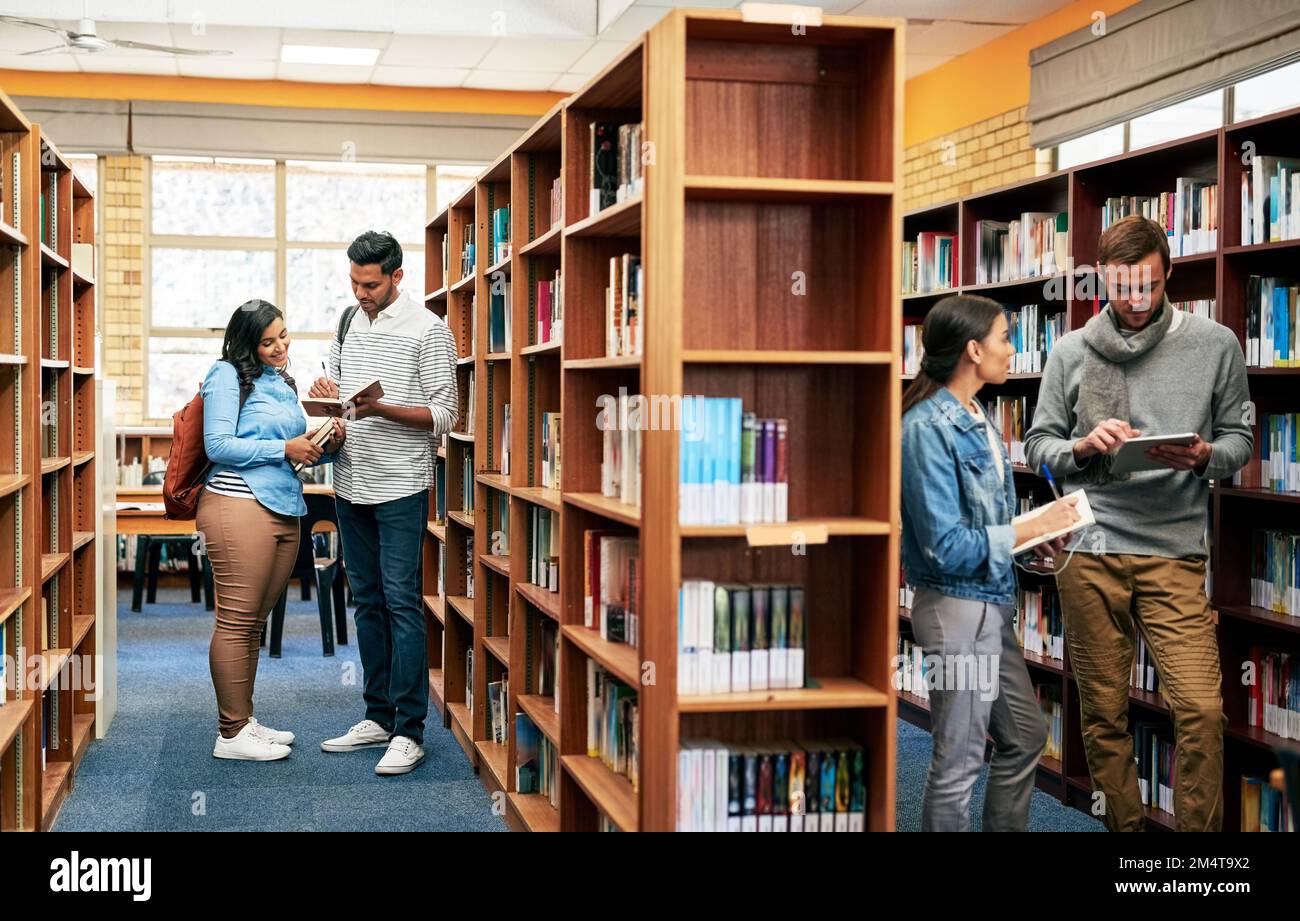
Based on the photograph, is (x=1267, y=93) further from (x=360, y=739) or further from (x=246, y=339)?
(x=360, y=739)

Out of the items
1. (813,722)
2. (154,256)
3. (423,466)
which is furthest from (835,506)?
(154,256)

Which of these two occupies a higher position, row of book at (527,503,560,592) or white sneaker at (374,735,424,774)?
row of book at (527,503,560,592)

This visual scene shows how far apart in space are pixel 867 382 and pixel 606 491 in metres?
0.80

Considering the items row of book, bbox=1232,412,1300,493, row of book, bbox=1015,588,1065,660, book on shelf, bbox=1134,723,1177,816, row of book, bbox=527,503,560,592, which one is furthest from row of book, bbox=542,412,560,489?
book on shelf, bbox=1134,723,1177,816

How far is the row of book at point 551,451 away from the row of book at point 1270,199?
2034mm

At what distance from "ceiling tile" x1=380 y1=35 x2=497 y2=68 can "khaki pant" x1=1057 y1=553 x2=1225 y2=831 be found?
5.69 metres

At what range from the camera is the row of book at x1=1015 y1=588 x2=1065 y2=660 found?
15.4ft

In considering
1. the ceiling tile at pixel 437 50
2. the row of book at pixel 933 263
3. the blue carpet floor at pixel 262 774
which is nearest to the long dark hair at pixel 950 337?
the blue carpet floor at pixel 262 774

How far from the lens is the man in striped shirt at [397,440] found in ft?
15.1

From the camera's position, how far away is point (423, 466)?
464 centimetres

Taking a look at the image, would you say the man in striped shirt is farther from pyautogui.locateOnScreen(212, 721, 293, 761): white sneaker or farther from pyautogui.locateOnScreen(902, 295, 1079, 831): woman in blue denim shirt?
pyautogui.locateOnScreen(902, 295, 1079, 831): woman in blue denim shirt

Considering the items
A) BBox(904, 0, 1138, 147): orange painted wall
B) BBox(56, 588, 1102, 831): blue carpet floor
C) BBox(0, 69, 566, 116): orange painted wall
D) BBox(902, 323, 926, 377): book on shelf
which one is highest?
BBox(0, 69, 566, 116): orange painted wall

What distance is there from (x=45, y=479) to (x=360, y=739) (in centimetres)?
145
